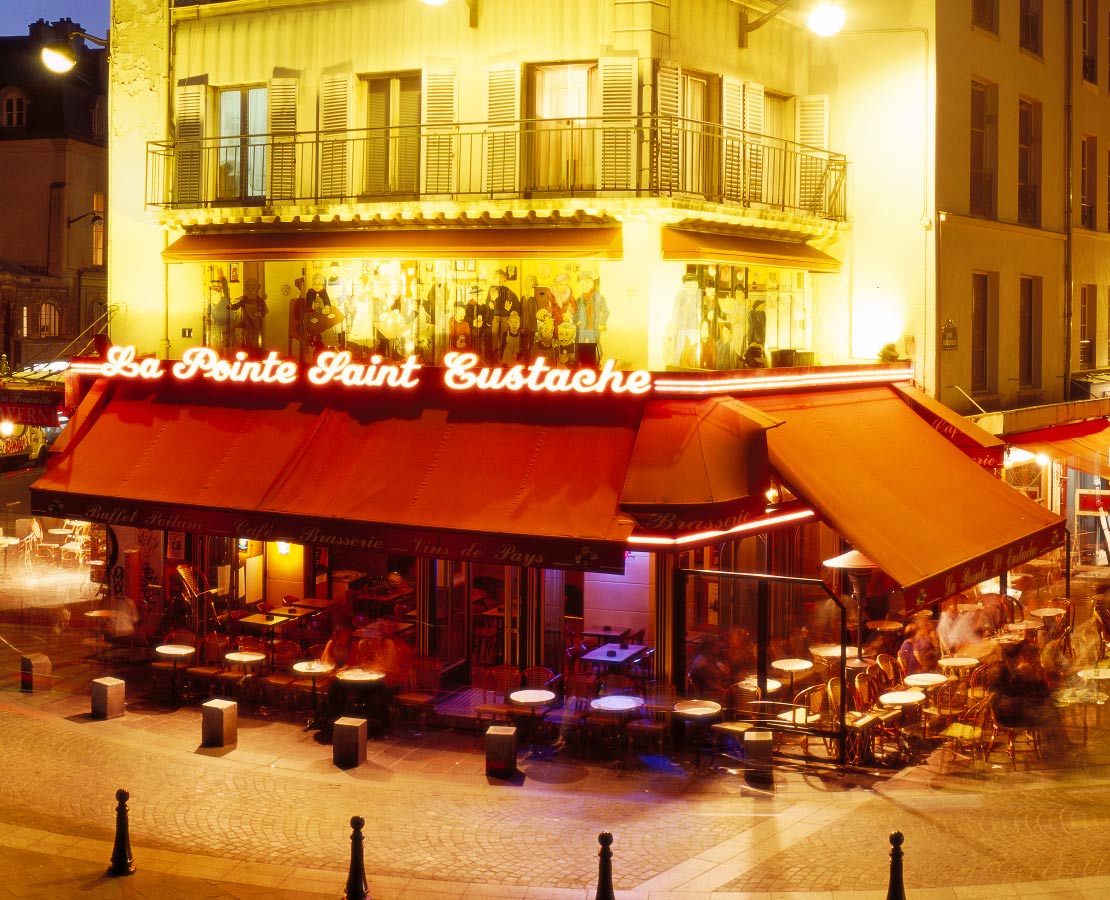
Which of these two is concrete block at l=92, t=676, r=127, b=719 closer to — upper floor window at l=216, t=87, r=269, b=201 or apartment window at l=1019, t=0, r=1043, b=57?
upper floor window at l=216, t=87, r=269, b=201

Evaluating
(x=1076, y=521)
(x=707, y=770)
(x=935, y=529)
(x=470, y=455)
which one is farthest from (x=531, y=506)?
(x=1076, y=521)

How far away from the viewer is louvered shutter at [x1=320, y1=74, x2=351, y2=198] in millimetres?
20375

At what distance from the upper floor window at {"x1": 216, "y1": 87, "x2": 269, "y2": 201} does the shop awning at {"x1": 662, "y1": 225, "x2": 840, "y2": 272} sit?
22.3ft

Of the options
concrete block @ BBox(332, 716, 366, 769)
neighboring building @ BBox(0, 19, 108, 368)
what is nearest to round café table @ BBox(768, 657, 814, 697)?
concrete block @ BBox(332, 716, 366, 769)

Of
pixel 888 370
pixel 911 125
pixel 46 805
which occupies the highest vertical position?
pixel 911 125

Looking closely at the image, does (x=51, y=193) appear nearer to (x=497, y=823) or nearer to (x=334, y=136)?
(x=334, y=136)

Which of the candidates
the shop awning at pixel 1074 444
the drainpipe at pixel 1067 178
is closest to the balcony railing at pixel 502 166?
the shop awning at pixel 1074 444

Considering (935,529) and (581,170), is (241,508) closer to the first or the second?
(581,170)

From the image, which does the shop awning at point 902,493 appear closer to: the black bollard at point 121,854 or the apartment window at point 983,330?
the apartment window at point 983,330

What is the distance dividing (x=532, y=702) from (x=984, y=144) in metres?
13.7

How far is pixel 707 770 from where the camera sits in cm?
1642

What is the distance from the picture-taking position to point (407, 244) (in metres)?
19.7

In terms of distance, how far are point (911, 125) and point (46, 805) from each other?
52.6 ft

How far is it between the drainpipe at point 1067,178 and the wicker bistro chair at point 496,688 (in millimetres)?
14779
